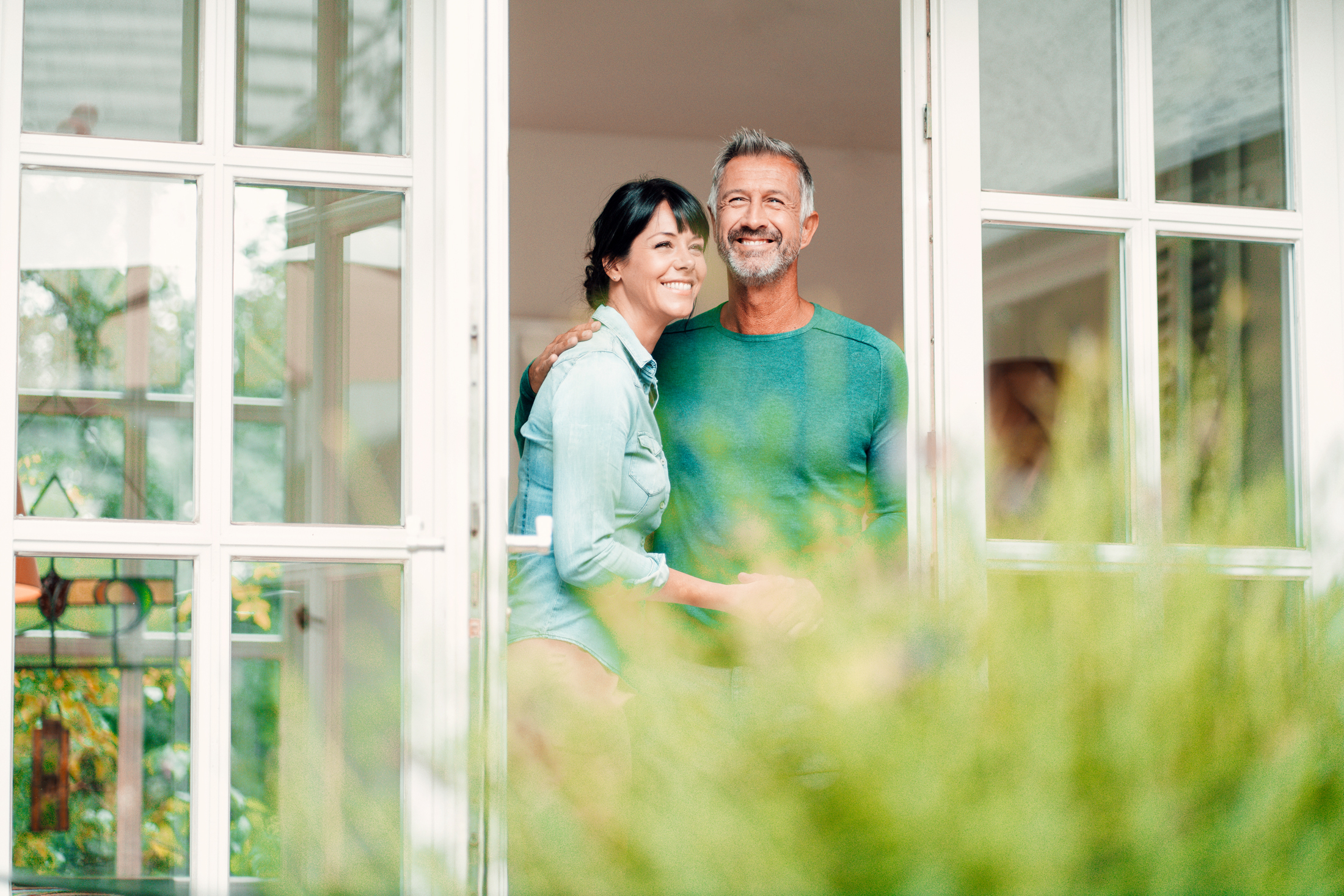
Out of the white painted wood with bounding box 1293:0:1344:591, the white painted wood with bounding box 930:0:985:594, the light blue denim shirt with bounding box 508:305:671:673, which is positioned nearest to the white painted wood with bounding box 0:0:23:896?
the light blue denim shirt with bounding box 508:305:671:673

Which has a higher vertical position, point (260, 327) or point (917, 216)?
point (917, 216)

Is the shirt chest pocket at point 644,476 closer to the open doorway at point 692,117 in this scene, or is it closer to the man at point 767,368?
the man at point 767,368

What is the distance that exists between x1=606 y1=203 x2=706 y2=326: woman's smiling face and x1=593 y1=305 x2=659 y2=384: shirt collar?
0.07m

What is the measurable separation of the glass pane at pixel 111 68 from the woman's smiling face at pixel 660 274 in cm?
85

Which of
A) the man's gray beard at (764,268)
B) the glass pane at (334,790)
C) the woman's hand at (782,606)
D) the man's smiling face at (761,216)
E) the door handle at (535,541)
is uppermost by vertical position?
the man's smiling face at (761,216)

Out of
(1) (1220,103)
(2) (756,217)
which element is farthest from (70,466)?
(1) (1220,103)

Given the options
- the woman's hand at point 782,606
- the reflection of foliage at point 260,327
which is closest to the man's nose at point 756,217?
the reflection of foliage at point 260,327

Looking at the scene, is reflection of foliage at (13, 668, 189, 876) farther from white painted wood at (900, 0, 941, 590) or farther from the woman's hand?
the woman's hand

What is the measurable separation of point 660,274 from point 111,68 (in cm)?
106

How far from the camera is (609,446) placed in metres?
2.01

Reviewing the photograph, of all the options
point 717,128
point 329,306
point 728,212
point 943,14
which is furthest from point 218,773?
point 717,128

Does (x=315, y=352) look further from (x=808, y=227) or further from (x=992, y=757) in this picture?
(x=992, y=757)

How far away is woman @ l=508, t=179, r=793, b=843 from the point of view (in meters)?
1.95

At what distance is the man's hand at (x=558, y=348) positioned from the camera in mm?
2189
